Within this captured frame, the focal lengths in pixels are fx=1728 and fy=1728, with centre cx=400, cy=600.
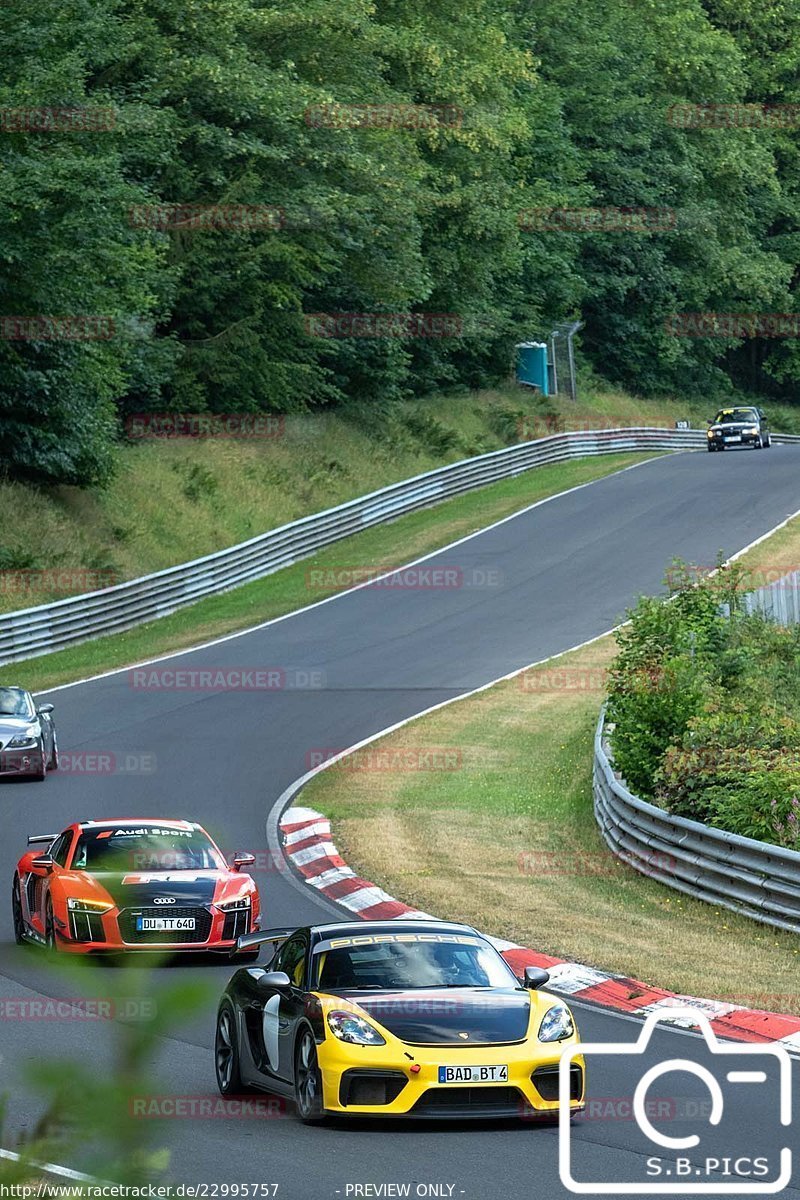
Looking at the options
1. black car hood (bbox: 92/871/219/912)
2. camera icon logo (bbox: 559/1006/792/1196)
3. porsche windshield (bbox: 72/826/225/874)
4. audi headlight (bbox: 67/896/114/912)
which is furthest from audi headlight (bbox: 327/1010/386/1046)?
porsche windshield (bbox: 72/826/225/874)

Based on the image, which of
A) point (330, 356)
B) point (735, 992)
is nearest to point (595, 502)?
point (330, 356)

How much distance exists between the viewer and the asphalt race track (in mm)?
8109

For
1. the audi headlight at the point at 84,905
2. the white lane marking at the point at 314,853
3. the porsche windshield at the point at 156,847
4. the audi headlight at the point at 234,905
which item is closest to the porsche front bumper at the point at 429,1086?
the audi headlight at the point at 84,905

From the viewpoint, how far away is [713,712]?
20.3 metres

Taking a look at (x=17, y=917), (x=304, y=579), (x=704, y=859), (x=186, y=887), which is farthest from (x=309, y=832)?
(x=304, y=579)

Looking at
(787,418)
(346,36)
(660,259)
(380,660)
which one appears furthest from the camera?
(787,418)

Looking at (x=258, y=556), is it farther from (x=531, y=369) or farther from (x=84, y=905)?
(x=84, y=905)

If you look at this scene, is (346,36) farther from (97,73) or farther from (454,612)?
(454,612)

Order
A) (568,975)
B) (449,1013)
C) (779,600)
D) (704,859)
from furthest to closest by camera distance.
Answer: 1. (779,600)
2. (704,859)
3. (568,975)
4. (449,1013)

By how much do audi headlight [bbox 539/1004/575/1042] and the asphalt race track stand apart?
48 centimetres

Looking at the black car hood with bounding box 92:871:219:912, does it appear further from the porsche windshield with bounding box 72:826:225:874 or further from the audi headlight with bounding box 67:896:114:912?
the audi headlight with bounding box 67:896:114:912

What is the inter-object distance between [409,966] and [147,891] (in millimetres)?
3253

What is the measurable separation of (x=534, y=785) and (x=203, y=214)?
31.4 metres

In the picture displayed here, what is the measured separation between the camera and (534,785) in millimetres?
23734
